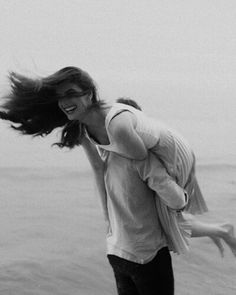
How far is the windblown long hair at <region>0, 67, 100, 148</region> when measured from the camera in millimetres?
1700

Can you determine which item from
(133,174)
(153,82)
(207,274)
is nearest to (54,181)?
(207,274)

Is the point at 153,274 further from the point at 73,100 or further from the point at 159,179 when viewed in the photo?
the point at 73,100

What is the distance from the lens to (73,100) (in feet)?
5.65

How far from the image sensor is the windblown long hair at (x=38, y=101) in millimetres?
1700

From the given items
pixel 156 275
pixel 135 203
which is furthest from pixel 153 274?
pixel 135 203

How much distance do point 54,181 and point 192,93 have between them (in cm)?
550

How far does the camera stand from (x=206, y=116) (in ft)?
31.3

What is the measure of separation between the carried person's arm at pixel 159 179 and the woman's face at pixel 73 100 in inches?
8.2

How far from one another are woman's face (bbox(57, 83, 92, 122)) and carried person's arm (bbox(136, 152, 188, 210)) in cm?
21

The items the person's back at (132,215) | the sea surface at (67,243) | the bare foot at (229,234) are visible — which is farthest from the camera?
the sea surface at (67,243)

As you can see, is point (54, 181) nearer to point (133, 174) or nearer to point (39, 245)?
point (39, 245)

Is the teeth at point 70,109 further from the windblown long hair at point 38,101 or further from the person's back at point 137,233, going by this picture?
the person's back at point 137,233

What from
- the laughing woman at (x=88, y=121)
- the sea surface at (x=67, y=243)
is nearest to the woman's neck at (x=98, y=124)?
the laughing woman at (x=88, y=121)

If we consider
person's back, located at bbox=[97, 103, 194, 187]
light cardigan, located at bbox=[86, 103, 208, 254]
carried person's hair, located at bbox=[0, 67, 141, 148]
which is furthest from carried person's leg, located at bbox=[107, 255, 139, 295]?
carried person's hair, located at bbox=[0, 67, 141, 148]
